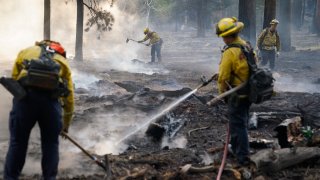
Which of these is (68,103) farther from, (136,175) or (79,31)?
(79,31)

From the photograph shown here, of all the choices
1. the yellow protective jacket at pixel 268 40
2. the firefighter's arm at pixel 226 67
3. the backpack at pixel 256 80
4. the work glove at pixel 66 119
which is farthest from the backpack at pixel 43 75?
the yellow protective jacket at pixel 268 40

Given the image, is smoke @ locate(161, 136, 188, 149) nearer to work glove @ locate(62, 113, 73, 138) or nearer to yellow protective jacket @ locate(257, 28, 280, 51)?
work glove @ locate(62, 113, 73, 138)

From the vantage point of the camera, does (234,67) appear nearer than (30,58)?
No

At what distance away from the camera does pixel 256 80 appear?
595 cm

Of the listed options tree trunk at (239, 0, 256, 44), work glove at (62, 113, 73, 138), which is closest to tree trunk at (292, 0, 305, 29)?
tree trunk at (239, 0, 256, 44)

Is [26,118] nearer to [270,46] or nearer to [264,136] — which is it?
[264,136]

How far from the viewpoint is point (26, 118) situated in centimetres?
479

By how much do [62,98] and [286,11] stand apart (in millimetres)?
26225

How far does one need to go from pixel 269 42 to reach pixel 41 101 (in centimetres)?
1246

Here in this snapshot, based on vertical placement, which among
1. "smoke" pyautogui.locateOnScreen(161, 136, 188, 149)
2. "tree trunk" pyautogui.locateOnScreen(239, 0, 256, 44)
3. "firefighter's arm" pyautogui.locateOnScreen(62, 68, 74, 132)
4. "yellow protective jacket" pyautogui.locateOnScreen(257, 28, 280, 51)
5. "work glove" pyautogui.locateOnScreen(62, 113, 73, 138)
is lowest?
"smoke" pyautogui.locateOnScreen(161, 136, 188, 149)

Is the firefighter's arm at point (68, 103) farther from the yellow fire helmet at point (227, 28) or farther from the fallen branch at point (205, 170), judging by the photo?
the yellow fire helmet at point (227, 28)

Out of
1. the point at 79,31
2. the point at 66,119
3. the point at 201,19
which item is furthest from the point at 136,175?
the point at 201,19

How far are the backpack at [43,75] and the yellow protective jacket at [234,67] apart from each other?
92.5 inches

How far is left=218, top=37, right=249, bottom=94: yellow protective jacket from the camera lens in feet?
19.7
